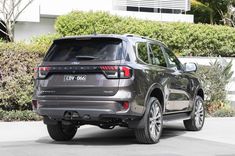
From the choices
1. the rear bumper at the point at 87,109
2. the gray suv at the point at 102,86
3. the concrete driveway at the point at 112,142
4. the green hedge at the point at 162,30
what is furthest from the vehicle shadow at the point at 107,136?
the green hedge at the point at 162,30

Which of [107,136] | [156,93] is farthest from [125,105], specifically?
[107,136]

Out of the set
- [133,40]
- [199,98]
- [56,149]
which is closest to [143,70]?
[133,40]

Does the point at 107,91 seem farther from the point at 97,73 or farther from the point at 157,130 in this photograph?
the point at 157,130

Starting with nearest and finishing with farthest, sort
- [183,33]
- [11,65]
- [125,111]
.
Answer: [125,111], [11,65], [183,33]

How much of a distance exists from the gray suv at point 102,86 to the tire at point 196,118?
1.73 m

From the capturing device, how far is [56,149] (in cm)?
985

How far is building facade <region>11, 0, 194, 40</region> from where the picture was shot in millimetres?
25531

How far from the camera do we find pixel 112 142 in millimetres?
10898

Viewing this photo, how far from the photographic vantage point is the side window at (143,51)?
10.6 metres

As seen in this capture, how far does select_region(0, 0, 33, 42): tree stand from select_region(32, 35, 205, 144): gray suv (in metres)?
11.8

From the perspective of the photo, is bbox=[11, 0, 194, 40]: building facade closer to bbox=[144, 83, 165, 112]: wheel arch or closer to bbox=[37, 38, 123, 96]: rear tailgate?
bbox=[144, 83, 165, 112]: wheel arch

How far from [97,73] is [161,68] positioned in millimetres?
1718

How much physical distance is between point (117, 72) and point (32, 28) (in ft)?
56.0

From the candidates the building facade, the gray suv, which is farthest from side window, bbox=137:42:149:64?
the building facade
